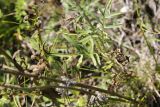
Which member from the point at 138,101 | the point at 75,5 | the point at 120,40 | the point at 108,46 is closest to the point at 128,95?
the point at 138,101

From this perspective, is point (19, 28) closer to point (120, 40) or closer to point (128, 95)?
point (120, 40)

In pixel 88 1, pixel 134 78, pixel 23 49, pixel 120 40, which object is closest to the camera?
pixel 88 1

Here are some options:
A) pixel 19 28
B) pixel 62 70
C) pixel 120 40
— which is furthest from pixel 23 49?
pixel 62 70

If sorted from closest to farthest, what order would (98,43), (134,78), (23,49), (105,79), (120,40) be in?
1. (98,43)
2. (134,78)
3. (105,79)
4. (120,40)
5. (23,49)

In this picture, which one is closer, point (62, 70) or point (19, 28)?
point (62, 70)

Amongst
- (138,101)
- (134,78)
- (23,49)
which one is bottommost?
(138,101)

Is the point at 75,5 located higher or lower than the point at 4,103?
higher
